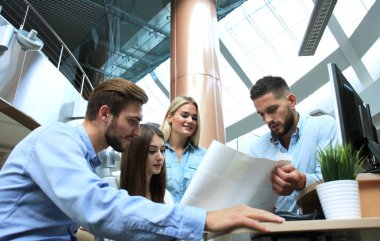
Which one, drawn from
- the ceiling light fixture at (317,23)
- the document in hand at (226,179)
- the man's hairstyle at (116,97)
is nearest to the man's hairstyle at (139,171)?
the man's hairstyle at (116,97)

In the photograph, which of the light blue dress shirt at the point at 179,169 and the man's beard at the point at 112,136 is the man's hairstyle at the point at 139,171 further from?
the man's beard at the point at 112,136

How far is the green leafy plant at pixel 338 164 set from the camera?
32.3 inches

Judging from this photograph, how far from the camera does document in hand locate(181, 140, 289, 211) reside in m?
0.90

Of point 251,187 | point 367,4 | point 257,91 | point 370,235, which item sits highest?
point 367,4

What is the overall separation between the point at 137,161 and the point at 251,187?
845 mm

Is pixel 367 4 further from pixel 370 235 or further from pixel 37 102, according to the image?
pixel 370 235

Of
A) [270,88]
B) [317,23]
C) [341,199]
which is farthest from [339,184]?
[317,23]

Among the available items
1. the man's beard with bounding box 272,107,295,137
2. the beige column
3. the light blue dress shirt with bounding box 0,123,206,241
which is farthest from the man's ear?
the beige column

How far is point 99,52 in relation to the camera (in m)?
6.45

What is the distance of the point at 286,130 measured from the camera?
1.75 m

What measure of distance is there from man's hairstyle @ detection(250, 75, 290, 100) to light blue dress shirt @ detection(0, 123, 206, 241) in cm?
98

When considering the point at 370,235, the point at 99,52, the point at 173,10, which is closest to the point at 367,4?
the point at 173,10

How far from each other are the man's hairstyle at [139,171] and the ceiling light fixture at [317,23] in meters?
2.07

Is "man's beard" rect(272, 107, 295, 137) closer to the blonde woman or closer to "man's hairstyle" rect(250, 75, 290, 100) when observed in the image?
"man's hairstyle" rect(250, 75, 290, 100)
